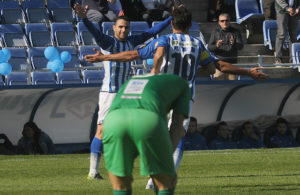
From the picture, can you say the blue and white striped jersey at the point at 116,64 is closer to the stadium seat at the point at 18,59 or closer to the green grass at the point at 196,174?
the green grass at the point at 196,174

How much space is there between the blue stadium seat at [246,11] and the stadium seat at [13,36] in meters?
6.11

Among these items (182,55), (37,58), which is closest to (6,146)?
(37,58)

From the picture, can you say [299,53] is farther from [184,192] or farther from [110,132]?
[110,132]

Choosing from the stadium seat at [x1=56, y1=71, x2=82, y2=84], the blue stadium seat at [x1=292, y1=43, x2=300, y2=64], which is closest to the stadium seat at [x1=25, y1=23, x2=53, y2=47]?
the stadium seat at [x1=56, y1=71, x2=82, y2=84]

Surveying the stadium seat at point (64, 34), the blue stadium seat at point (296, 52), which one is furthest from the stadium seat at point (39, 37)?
the blue stadium seat at point (296, 52)

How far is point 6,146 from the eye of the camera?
16156mm

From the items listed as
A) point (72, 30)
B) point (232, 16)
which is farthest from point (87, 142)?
point (232, 16)

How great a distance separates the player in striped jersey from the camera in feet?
24.7

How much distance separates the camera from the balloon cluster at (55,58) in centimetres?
1617

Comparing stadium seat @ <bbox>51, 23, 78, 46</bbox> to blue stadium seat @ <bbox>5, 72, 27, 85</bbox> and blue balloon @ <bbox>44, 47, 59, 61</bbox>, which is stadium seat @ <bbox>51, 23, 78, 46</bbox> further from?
blue balloon @ <bbox>44, 47, 59, 61</bbox>

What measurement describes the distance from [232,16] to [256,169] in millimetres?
13438

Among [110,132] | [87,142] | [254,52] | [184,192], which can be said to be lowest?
[87,142]

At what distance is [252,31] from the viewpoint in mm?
20969

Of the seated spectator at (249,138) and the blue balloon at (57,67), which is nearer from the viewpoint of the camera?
the blue balloon at (57,67)
